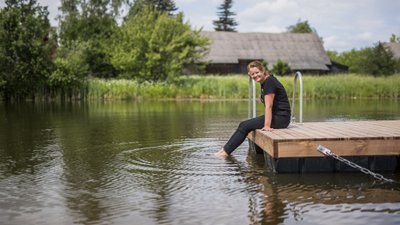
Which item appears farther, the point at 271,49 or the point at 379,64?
the point at 271,49

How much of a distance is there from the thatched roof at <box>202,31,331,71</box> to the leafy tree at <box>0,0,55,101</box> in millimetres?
22510

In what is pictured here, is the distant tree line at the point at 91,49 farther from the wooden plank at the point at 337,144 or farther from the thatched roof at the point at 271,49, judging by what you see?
the wooden plank at the point at 337,144

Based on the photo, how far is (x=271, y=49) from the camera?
61.6 m

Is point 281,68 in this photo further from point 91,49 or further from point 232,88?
point 91,49

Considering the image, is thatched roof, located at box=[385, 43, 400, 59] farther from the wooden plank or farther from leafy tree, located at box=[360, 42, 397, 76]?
the wooden plank

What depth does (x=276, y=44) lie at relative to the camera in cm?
6291

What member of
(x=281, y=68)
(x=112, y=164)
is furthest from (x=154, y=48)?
(x=112, y=164)

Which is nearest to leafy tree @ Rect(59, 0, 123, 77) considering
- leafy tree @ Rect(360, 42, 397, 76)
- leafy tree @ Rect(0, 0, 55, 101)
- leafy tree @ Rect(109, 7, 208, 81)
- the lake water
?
leafy tree @ Rect(109, 7, 208, 81)

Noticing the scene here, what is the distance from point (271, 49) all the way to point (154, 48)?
1958 centimetres

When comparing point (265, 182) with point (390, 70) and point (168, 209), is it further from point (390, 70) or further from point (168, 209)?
point (390, 70)

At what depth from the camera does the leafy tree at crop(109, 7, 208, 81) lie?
45.8m

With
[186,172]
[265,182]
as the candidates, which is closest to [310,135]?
[265,182]

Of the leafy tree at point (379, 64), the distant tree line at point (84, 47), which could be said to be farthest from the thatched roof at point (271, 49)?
the distant tree line at point (84, 47)

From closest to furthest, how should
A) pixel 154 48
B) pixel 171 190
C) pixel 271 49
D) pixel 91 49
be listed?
pixel 171 190 < pixel 154 48 < pixel 91 49 < pixel 271 49
